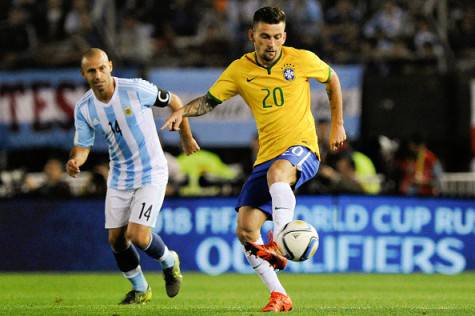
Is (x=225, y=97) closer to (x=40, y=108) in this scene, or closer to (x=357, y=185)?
(x=357, y=185)

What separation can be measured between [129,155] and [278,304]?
2.13 metres

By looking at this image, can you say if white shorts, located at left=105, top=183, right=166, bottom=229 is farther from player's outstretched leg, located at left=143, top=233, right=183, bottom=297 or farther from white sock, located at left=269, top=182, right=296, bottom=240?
white sock, located at left=269, top=182, right=296, bottom=240

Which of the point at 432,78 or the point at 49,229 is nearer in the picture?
the point at 49,229

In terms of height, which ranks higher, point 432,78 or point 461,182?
point 432,78

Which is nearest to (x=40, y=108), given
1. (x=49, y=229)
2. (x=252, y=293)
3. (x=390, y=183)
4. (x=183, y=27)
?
(x=183, y=27)

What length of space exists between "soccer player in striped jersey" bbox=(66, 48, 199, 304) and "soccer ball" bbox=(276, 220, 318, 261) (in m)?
1.76

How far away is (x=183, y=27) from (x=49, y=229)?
6127 mm

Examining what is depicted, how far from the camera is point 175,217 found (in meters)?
16.7

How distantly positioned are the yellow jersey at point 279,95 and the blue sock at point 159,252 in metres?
1.66

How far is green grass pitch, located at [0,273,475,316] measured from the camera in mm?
10117

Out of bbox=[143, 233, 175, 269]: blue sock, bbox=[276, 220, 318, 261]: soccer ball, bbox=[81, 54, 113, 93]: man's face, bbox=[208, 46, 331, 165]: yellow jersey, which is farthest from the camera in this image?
bbox=[143, 233, 175, 269]: blue sock

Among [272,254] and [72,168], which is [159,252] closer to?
[72,168]

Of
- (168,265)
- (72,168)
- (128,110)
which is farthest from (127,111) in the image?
(168,265)

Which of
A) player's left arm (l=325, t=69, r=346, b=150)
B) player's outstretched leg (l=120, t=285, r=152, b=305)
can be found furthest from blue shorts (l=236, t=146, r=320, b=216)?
player's outstretched leg (l=120, t=285, r=152, b=305)
